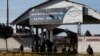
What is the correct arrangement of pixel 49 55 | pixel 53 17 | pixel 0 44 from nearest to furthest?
pixel 49 55, pixel 53 17, pixel 0 44

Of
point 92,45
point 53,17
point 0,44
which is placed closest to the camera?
point 92,45

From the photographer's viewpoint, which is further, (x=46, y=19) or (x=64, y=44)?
(x=64, y=44)

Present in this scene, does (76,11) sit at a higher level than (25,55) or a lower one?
higher

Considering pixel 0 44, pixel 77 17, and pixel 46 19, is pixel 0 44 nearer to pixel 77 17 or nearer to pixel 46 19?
pixel 46 19

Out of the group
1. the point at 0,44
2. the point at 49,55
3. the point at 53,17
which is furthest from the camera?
the point at 0,44

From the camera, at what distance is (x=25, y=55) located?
36625 mm

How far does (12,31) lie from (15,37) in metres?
5.65

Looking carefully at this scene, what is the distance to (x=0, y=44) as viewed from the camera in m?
56.9

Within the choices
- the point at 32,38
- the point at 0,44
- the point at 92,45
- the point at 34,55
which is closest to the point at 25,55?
the point at 34,55

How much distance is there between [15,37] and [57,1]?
24.3 ft

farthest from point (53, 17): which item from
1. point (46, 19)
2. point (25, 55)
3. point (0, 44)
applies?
point (25, 55)

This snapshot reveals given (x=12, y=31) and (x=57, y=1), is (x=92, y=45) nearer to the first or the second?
(x=57, y=1)

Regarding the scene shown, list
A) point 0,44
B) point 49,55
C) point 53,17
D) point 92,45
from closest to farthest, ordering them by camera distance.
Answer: point 49,55
point 92,45
point 53,17
point 0,44

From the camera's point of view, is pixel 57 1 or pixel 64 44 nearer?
pixel 57 1
